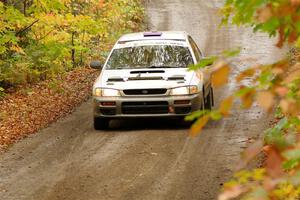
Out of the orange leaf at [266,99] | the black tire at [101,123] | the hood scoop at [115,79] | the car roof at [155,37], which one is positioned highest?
the orange leaf at [266,99]

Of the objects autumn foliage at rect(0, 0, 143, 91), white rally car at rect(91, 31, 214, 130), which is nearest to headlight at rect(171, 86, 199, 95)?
white rally car at rect(91, 31, 214, 130)

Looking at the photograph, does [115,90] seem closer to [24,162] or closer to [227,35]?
[24,162]

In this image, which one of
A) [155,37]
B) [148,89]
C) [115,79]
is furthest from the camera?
[155,37]

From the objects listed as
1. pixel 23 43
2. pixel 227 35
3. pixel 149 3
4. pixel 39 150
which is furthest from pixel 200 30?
pixel 39 150

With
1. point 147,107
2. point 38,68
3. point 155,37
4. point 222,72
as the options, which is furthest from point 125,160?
point 38,68

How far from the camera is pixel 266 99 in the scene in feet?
6.83

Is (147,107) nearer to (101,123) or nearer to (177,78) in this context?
(177,78)

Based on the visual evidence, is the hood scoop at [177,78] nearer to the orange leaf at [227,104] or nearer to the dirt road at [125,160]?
the dirt road at [125,160]

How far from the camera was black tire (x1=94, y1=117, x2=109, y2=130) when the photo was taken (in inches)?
445

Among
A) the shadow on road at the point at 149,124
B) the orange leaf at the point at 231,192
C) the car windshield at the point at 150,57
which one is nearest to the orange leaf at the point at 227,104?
the orange leaf at the point at 231,192

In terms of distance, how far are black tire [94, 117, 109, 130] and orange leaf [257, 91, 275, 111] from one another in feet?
30.3

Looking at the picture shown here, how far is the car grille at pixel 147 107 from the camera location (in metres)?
10.9

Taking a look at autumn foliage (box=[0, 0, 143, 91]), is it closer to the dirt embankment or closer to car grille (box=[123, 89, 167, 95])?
the dirt embankment

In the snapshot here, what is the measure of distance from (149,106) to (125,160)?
6.53 feet
